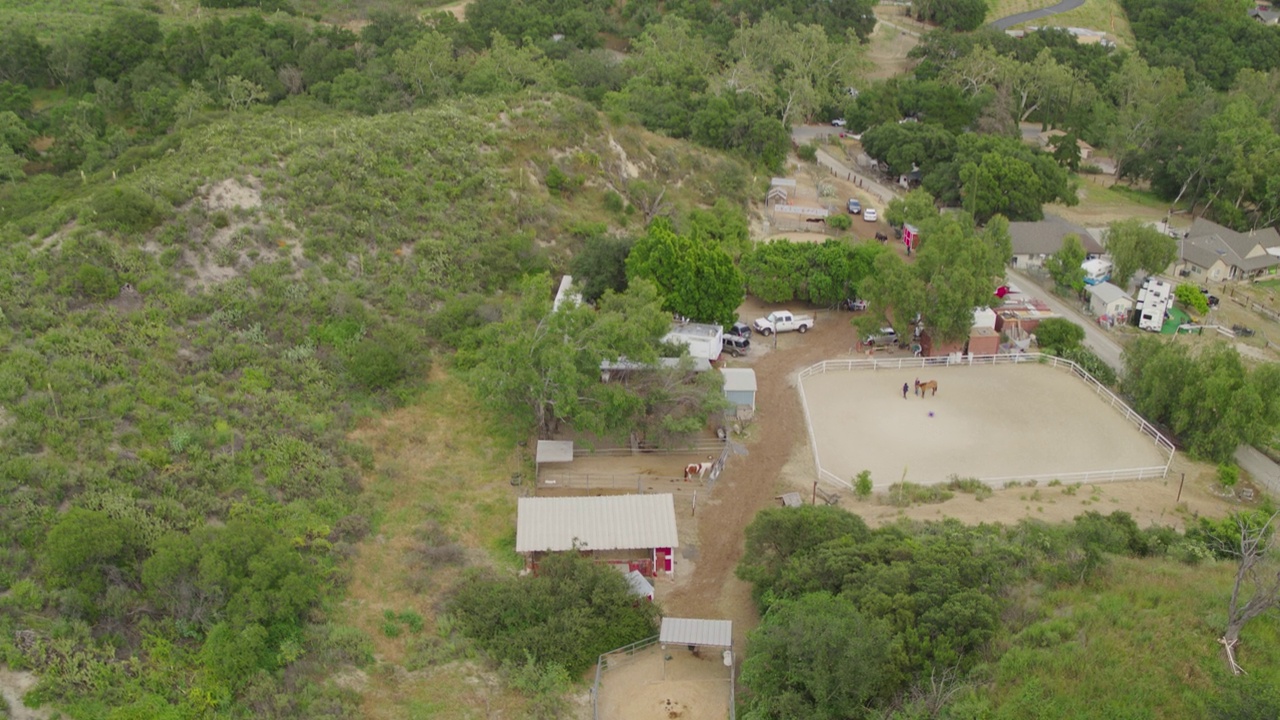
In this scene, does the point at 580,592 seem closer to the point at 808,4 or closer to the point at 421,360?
the point at 421,360

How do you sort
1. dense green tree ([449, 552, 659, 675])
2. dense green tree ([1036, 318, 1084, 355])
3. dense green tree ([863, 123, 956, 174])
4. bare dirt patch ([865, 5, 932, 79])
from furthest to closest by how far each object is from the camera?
bare dirt patch ([865, 5, 932, 79]), dense green tree ([863, 123, 956, 174]), dense green tree ([1036, 318, 1084, 355]), dense green tree ([449, 552, 659, 675])

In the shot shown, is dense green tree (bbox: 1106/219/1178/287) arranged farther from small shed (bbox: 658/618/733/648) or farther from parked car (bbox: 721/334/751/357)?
small shed (bbox: 658/618/733/648)

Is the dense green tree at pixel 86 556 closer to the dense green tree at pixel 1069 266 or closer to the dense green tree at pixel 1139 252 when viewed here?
the dense green tree at pixel 1069 266

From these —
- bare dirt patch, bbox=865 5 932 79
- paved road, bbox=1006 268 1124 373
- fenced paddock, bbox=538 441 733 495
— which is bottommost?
fenced paddock, bbox=538 441 733 495

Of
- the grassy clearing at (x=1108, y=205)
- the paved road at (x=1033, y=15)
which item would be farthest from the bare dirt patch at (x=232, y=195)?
the paved road at (x=1033, y=15)

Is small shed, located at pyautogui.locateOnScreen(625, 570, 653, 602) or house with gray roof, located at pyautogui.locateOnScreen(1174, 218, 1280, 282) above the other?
house with gray roof, located at pyautogui.locateOnScreen(1174, 218, 1280, 282)

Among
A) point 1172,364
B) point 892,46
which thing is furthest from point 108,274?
point 892,46

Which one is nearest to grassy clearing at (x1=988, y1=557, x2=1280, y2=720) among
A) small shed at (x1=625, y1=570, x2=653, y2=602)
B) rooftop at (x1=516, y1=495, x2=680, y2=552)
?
small shed at (x1=625, y1=570, x2=653, y2=602)
